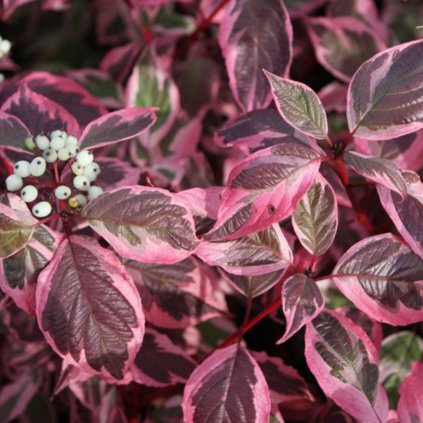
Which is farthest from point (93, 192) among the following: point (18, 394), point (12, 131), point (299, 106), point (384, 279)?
point (18, 394)

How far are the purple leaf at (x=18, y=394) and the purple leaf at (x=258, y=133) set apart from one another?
0.60 metres

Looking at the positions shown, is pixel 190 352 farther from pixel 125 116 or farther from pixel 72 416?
pixel 125 116

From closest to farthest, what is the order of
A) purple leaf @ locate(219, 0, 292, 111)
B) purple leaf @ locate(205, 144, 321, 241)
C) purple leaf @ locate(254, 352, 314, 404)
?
purple leaf @ locate(205, 144, 321, 241) < purple leaf @ locate(254, 352, 314, 404) < purple leaf @ locate(219, 0, 292, 111)

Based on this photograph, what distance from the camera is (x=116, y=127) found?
839mm

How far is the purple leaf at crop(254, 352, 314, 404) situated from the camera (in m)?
0.91

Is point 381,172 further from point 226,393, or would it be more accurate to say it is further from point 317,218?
point 226,393

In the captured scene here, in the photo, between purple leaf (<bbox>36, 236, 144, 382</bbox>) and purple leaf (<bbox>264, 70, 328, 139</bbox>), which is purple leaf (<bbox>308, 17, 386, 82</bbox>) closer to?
purple leaf (<bbox>264, 70, 328, 139</bbox>)

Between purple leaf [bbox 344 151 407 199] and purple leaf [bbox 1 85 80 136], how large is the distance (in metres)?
0.38

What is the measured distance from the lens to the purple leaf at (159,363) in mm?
908

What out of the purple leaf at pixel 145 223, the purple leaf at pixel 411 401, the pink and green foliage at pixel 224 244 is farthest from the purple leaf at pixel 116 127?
the purple leaf at pixel 411 401

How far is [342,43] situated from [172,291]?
0.60 meters

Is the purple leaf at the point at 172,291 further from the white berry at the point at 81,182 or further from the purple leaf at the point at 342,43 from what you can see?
the purple leaf at the point at 342,43

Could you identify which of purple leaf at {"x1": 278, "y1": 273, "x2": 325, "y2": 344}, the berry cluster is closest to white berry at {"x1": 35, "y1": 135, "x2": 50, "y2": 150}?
the berry cluster

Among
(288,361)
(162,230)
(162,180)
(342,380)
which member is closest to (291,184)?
(162,230)
